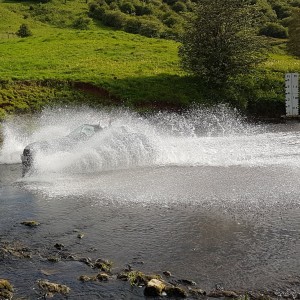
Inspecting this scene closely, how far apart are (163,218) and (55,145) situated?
30.1 ft

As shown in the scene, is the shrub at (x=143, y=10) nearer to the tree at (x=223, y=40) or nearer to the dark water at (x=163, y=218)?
the tree at (x=223, y=40)

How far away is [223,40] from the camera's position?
41.1 metres

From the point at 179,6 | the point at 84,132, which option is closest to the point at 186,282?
the point at 84,132

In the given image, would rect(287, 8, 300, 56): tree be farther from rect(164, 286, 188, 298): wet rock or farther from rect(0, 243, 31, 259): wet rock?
rect(164, 286, 188, 298): wet rock

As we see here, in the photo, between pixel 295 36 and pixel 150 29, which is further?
pixel 150 29

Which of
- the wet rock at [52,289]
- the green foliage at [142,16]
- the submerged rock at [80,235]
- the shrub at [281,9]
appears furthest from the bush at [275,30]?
the wet rock at [52,289]

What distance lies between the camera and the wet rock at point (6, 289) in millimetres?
10047

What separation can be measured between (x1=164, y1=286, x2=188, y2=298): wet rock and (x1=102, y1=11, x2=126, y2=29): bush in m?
73.7

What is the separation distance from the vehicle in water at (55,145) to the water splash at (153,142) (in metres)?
0.25

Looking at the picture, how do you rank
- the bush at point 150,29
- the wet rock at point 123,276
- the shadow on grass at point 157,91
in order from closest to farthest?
→ the wet rock at point 123,276, the shadow on grass at point 157,91, the bush at point 150,29

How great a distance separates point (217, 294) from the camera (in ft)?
32.6

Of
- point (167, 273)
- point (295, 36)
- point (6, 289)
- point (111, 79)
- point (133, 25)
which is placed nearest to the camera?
point (6, 289)

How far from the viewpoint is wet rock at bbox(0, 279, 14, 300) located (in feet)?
33.0

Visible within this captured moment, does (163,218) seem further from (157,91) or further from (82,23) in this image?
(82,23)
